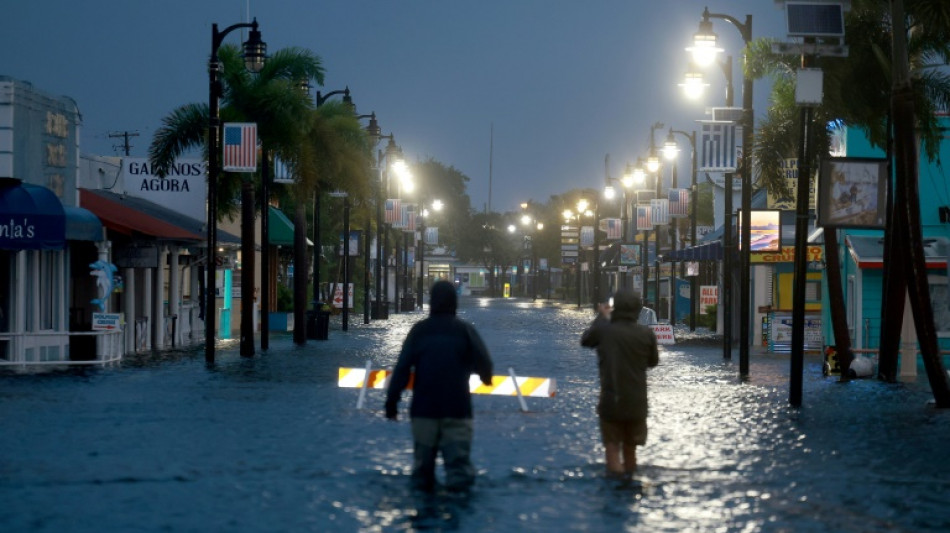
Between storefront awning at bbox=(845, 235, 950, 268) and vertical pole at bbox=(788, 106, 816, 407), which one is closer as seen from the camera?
vertical pole at bbox=(788, 106, 816, 407)

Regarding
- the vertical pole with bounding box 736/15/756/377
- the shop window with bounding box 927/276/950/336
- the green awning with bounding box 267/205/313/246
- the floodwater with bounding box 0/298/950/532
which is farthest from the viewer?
the green awning with bounding box 267/205/313/246

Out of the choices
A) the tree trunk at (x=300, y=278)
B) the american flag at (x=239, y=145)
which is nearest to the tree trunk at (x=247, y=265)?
the american flag at (x=239, y=145)

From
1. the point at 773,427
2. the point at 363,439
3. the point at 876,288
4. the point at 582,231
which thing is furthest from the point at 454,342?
the point at 582,231

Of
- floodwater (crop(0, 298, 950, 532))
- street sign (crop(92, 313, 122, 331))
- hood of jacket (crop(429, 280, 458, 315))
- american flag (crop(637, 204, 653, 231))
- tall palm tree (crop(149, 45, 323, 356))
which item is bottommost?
floodwater (crop(0, 298, 950, 532))

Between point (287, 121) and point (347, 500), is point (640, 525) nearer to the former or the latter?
point (347, 500)

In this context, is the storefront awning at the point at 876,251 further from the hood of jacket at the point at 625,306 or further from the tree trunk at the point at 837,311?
the hood of jacket at the point at 625,306

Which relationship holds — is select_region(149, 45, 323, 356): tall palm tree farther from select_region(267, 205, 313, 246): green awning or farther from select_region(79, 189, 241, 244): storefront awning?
select_region(267, 205, 313, 246): green awning

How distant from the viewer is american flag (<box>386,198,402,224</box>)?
69.6 m

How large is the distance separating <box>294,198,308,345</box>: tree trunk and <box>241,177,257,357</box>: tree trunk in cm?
430

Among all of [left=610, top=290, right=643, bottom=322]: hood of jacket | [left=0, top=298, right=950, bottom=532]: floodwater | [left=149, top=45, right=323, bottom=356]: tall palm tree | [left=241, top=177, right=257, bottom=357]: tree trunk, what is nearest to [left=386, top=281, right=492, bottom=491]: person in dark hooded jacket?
[left=0, top=298, right=950, bottom=532]: floodwater

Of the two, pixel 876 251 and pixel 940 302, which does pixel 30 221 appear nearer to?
pixel 876 251

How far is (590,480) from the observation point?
1343 centimetres

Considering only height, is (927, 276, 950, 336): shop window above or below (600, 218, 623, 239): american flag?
below

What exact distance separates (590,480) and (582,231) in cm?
9444
